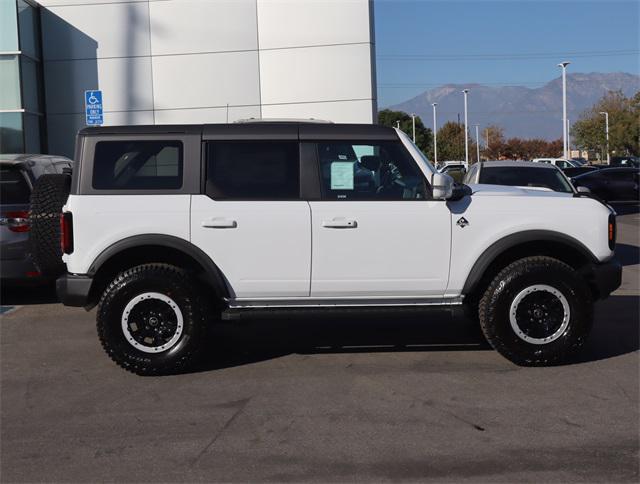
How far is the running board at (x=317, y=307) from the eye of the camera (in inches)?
276

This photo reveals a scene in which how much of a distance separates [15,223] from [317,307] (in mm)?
4607

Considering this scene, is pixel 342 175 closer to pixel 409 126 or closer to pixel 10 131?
pixel 10 131

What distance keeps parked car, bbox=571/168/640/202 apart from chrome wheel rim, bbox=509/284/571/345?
74.3 ft

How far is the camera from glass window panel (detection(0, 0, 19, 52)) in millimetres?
20188

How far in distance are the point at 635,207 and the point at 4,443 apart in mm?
24714

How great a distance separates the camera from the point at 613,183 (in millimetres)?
28781

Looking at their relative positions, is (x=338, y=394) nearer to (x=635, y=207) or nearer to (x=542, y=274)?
(x=542, y=274)

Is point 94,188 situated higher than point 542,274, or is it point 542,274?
point 94,188

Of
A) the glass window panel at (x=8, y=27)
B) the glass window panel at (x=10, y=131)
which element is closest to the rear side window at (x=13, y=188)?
the glass window panel at (x=10, y=131)

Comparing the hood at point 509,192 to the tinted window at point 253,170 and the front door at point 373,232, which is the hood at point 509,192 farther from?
the tinted window at point 253,170

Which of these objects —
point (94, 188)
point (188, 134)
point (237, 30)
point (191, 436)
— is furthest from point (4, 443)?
point (237, 30)

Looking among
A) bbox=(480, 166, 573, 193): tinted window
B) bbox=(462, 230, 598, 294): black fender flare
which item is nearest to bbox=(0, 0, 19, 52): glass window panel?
bbox=(480, 166, 573, 193): tinted window

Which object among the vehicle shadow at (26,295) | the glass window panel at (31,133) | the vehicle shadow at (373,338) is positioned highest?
the glass window panel at (31,133)

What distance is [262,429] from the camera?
18.3ft
